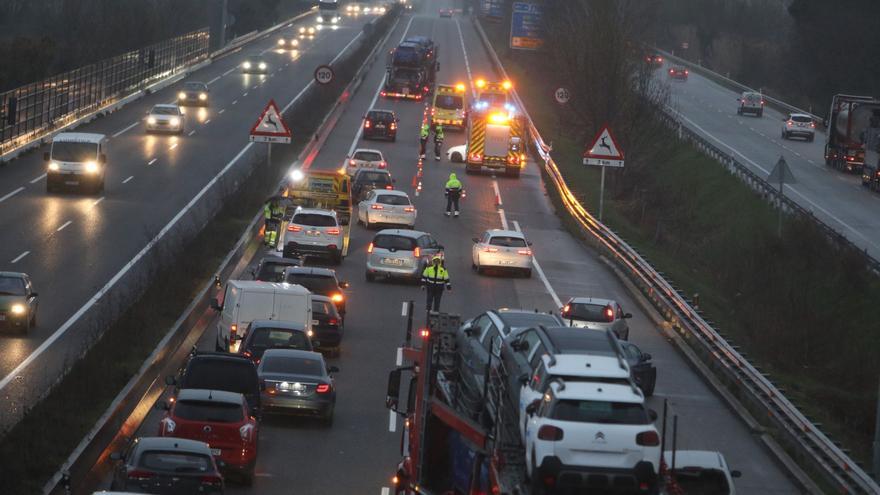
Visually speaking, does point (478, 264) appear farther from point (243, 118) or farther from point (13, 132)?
point (243, 118)

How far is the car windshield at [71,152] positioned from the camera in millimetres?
53281

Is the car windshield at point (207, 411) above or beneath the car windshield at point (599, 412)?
beneath

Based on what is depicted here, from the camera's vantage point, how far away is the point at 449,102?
7888cm

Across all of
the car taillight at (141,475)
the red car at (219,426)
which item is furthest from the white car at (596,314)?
the car taillight at (141,475)

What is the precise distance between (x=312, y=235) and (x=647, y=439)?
2853 cm

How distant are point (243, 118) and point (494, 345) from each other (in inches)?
2407

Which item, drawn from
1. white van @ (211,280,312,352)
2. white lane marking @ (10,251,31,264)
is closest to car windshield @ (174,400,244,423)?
white van @ (211,280,312,352)

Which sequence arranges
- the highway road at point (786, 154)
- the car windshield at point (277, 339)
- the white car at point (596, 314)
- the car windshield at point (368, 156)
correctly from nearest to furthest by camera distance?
the car windshield at point (277, 339)
the white car at point (596, 314)
the car windshield at point (368, 156)
the highway road at point (786, 154)

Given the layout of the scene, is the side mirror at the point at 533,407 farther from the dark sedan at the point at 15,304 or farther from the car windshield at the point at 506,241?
the car windshield at the point at 506,241

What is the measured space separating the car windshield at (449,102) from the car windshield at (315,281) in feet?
145

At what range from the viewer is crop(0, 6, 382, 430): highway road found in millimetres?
31453

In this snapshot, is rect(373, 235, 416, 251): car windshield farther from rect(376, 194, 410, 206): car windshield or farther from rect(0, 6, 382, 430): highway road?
rect(376, 194, 410, 206): car windshield

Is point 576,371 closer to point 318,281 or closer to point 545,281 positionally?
point 318,281

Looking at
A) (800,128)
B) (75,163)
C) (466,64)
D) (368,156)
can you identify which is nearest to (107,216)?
(75,163)
